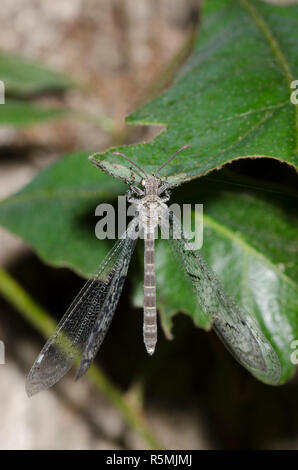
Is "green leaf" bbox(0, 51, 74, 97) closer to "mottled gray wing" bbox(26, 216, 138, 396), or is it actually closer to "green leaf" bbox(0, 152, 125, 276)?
"green leaf" bbox(0, 152, 125, 276)

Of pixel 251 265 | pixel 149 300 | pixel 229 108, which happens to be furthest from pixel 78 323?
pixel 229 108

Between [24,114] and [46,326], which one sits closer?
[46,326]

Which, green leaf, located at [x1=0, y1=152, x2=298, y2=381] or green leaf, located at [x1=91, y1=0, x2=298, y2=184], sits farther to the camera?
green leaf, located at [x1=0, y1=152, x2=298, y2=381]

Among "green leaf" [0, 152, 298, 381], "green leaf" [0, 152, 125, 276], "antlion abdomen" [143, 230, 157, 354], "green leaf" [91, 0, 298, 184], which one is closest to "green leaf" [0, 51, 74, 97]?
"green leaf" [0, 152, 125, 276]

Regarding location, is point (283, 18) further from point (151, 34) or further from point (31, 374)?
point (31, 374)

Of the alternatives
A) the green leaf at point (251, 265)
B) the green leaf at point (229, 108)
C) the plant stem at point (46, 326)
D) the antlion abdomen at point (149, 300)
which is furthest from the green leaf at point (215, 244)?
the green leaf at point (229, 108)

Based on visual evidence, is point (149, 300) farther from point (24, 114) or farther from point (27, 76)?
point (27, 76)
